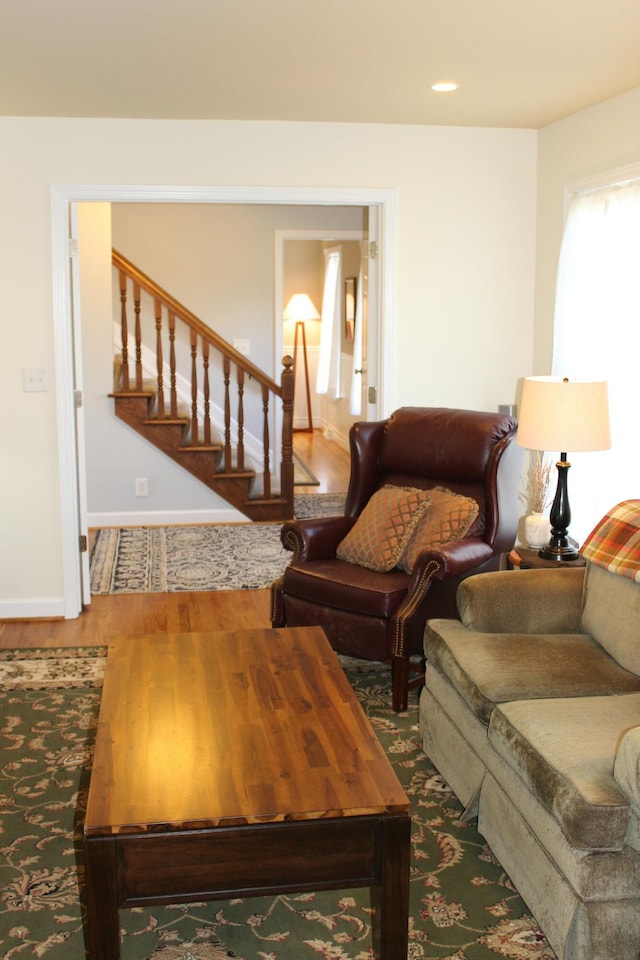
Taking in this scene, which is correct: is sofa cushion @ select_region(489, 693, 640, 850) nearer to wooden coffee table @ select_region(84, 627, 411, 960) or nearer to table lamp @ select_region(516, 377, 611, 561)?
wooden coffee table @ select_region(84, 627, 411, 960)

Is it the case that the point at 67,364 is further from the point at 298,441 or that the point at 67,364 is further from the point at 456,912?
the point at 298,441

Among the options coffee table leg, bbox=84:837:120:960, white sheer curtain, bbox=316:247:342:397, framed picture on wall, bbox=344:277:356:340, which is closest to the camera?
coffee table leg, bbox=84:837:120:960

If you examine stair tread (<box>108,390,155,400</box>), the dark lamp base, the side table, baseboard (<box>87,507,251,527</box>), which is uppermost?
stair tread (<box>108,390,155,400</box>)

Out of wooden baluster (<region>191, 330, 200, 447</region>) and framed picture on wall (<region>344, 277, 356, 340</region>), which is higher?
framed picture on wall (<region>344, 277, 356, 340</region>)

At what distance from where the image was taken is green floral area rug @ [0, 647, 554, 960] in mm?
2350

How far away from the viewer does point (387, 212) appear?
4.88 meters

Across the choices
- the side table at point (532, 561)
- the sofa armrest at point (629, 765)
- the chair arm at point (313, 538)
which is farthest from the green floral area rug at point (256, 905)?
the chair arm at point (313, 538)

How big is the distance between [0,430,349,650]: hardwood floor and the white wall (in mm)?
208

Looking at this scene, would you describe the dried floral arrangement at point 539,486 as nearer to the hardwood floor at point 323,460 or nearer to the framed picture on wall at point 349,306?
the hardwood floor at point 323,460

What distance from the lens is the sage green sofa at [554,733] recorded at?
7.03 ft

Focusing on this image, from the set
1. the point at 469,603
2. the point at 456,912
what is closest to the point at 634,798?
the point at 456,912

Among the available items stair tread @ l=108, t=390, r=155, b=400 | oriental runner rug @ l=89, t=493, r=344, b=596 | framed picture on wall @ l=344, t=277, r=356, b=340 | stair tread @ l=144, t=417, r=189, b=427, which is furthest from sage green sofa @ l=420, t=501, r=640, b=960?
framed picture on wall @ l=344, t=277, r=356, b=340

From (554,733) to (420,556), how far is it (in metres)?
1.36

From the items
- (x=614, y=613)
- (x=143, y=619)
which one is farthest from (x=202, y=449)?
(x=614, y=613)
